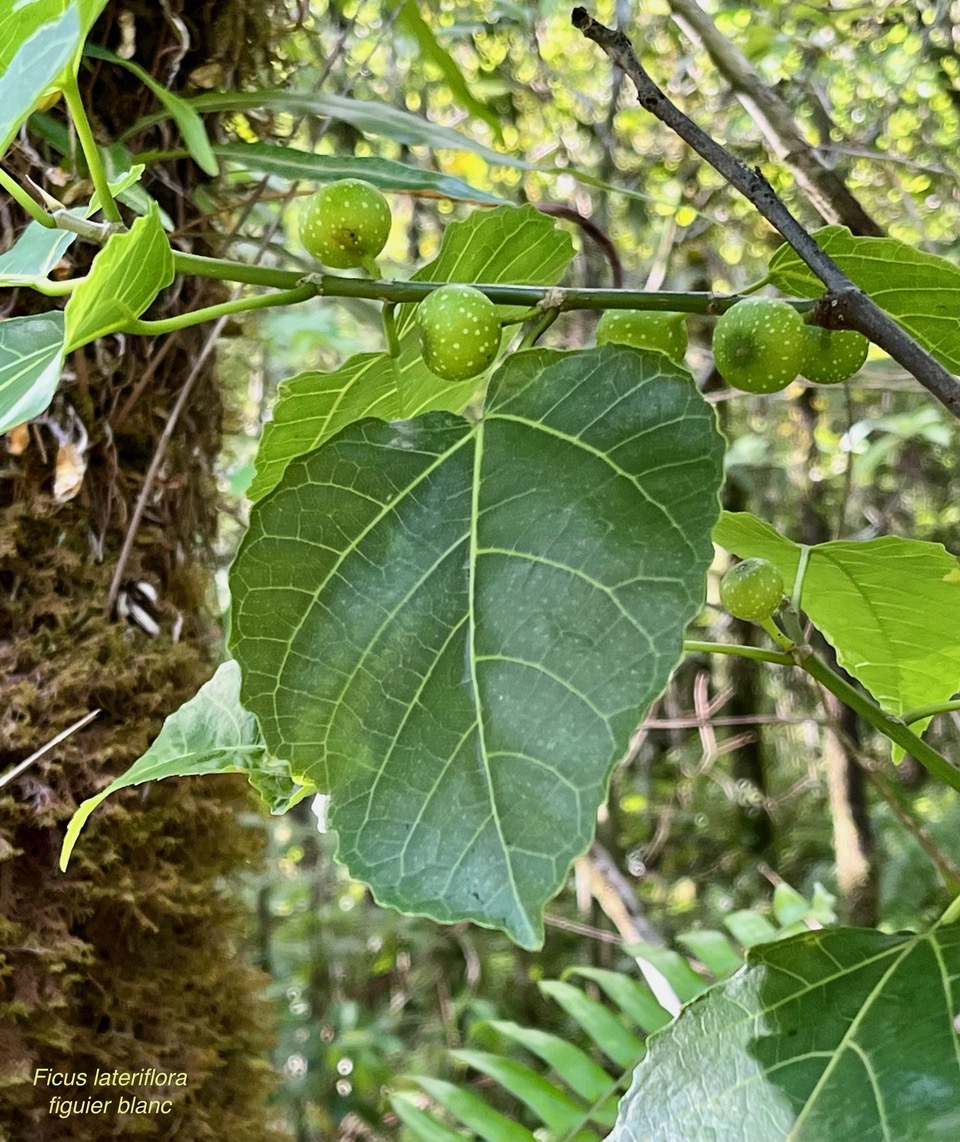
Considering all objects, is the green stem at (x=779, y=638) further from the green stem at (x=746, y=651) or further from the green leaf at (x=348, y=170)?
the green leaf at (x=348, y=170)

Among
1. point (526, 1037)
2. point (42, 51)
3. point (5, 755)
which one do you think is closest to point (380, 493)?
point (42, 51)

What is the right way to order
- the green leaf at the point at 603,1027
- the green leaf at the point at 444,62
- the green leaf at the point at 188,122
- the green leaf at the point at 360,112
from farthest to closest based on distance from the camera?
the green leaf at the point at 603,1027 → the green leaf at the point at 444,62 → the green leaf at the point at 360,112 → the green leaf at the point at 188,122

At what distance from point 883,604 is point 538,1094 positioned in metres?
0.81

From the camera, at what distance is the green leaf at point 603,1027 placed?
45.1 inches

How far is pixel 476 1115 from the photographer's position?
107 centimetres

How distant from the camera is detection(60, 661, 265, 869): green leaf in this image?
1.56ft

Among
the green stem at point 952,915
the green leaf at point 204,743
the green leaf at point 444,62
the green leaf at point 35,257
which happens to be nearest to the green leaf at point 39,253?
the green leaf at point 35,257

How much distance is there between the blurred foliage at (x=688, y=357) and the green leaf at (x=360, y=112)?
0.37 m

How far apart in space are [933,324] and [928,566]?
0.42ft

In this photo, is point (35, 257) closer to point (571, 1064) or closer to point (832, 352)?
point (832, 352)

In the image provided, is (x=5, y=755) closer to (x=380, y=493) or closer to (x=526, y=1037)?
(x=380, y=493)

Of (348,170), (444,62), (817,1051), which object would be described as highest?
(444,62)

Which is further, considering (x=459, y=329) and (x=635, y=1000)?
(x=635, y=1000)

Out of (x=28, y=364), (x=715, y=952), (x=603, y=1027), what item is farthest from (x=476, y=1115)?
(x=28, y=364)
